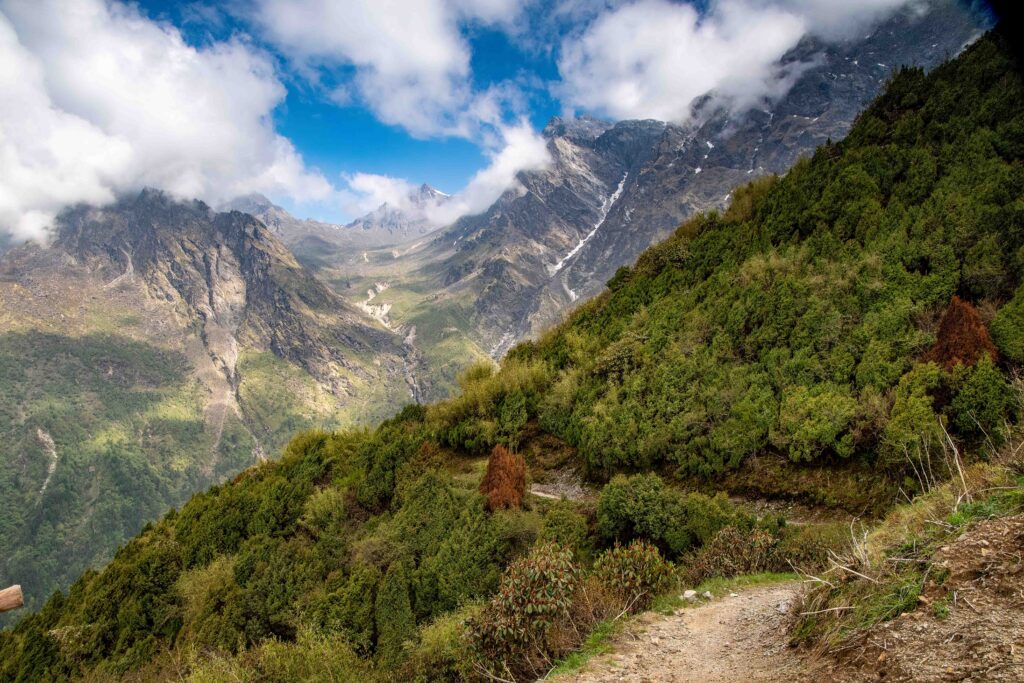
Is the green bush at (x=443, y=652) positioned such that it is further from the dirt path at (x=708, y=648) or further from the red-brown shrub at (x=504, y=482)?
the red-brown shrub at (x=504, y=482)

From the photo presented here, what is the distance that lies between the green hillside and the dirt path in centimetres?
92

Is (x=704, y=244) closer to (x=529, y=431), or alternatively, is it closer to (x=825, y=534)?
(x=529, y=431)

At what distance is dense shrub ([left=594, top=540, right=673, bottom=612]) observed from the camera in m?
9.09

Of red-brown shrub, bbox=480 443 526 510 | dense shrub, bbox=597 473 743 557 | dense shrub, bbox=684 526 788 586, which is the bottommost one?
dense shrub, bbox=684 526 788 586

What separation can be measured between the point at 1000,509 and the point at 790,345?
48.2 ft

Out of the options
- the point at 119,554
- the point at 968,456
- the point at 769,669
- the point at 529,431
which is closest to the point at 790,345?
the point at 968,456

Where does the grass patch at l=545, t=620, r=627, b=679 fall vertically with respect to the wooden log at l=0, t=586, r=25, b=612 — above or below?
below

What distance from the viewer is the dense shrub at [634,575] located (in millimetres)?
9094

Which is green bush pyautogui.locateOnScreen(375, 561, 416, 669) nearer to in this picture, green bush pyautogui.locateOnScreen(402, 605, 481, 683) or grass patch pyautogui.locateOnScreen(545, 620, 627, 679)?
green bush pyautogui.locateOnScreen(402, 605, 481, 683)

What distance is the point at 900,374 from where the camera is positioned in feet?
48.3

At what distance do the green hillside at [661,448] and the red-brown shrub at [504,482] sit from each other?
17.2 inches

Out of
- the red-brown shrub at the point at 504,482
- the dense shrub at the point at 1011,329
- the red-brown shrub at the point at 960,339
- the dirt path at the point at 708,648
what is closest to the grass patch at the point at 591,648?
the dirt path at the point at 708,648

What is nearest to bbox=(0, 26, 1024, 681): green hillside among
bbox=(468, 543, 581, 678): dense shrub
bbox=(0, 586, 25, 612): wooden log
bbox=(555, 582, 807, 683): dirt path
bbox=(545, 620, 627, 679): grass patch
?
bbox=(468, 543, 581, 678): dense shrub

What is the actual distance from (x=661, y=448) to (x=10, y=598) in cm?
1821
